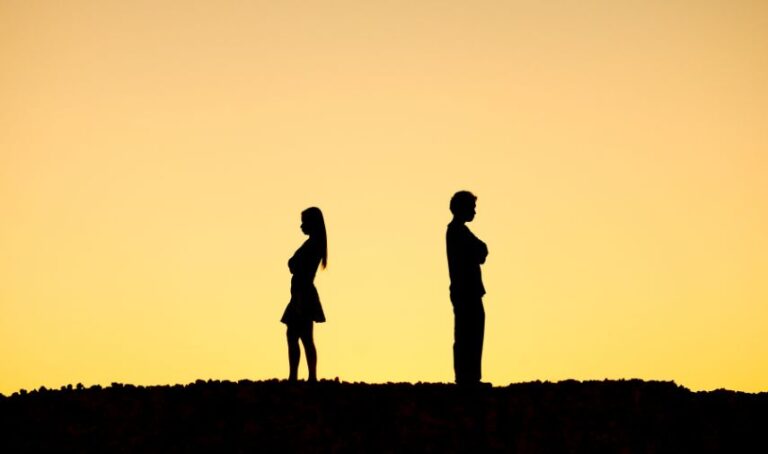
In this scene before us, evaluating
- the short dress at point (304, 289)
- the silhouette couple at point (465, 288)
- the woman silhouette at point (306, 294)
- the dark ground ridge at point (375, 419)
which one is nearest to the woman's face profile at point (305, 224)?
the woman silhouette at point (306, 294)

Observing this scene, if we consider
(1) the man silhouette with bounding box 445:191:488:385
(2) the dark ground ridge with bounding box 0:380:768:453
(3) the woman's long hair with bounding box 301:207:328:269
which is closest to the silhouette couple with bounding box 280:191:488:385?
(1) the man silhouette with bounding box 445:191:488:385

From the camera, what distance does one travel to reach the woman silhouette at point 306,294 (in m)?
25.0

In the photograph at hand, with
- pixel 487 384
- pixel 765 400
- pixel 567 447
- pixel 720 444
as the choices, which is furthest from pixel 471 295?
pixel 765 400

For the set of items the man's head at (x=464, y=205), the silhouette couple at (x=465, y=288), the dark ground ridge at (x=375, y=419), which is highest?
the man's head at (x=464, y=205)

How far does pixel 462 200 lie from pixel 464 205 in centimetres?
10

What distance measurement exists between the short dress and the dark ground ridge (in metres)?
1.38

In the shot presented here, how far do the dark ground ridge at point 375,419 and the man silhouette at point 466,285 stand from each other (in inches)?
30.8

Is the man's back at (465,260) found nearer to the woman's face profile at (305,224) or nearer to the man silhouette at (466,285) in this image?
the man silhouette at (466,285)

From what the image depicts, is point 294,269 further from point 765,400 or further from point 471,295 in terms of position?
point 765,400

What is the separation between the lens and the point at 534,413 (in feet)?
76.6

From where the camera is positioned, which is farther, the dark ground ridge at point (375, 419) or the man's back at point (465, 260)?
the man's back at point (465, 260)

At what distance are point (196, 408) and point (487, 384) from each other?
551 centimetres

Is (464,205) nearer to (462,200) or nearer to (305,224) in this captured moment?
(462,200)

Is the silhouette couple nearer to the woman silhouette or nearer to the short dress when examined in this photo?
the woman silhouette
